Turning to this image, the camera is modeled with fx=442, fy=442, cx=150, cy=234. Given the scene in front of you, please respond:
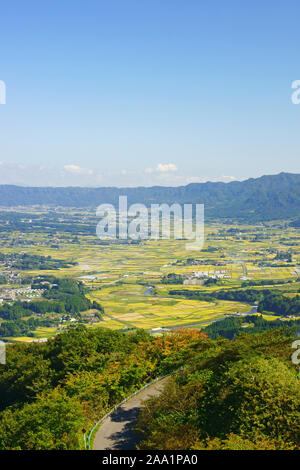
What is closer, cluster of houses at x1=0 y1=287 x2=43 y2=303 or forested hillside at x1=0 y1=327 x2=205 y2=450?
forested hillside at x1=0 y1=327 x2=205 y2=450

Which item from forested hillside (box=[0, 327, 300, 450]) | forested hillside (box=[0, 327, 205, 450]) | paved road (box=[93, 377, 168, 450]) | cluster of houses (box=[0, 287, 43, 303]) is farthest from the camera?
cluster of houses (box=[0, 287, 43, 303])

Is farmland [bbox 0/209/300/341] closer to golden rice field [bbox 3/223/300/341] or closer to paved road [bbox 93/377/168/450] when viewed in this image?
golden rice field [bbox 3/223/300/341]

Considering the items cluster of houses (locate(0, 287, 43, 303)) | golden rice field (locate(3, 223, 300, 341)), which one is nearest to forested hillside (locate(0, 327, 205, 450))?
golden rice field (locate(3, 223, 300, 341))

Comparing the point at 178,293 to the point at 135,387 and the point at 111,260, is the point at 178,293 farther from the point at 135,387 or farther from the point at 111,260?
the point at 135,387

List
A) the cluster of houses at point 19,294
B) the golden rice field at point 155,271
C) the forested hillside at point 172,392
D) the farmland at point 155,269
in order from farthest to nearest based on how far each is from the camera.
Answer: the cluster of houses at point 19,294 → the farmland at point 155,269 → the golden rice field at point 155,271 → the forested hillside at point 172,392

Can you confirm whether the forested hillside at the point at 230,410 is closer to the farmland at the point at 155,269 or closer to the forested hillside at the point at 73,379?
the forested hillside at the point at 73,379

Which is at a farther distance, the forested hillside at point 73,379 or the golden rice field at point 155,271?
the golden rice field at point 155,271

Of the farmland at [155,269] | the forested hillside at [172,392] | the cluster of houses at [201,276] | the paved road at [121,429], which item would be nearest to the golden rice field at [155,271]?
the farmland at [155,269]

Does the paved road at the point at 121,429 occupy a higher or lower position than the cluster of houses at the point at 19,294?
higher
